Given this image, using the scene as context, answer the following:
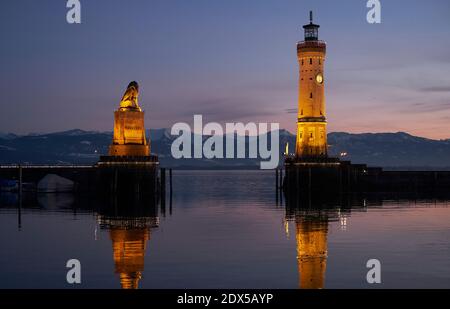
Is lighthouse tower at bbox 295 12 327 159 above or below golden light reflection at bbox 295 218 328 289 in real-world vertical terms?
above

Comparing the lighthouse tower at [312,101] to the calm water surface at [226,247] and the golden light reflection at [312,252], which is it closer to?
the calm water surface at [226,247]

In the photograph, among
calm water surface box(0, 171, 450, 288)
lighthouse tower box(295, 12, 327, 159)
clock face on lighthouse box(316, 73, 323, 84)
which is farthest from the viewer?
clock face on lighthouse box(316, 73, 323, 84)

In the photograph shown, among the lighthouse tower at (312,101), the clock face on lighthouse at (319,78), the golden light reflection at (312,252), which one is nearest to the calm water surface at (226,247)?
the golden light reflection at (312,252)

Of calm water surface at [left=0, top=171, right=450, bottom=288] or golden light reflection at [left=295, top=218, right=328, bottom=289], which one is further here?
calm water surface at [left=0, top=171, right=450, bottom=288]

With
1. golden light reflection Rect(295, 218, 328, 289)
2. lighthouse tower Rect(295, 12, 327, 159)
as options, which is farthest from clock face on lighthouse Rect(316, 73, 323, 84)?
golden light reflection Rect(295, 218, 328, 289)

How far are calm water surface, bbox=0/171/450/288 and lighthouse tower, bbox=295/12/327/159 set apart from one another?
2323 centimetres

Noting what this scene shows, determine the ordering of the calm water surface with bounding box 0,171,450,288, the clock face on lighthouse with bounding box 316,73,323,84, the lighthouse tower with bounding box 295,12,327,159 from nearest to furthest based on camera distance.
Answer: the calm water surface with bounding box 0,171,450,288 < the lighthouse tower with bounding box 295,12,327,159 < the clock face on lighthouse with bounding box 316,73,323,84

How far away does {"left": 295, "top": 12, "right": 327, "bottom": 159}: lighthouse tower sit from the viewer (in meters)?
92.3

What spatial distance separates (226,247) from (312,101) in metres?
52.7

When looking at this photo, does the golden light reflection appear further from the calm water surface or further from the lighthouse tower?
the lighthouse tower

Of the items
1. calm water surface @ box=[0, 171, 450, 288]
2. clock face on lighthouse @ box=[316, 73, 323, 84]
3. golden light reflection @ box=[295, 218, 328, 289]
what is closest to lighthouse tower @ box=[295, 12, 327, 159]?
clock face on lighthouse @ box=[316, 73, 323, 84]

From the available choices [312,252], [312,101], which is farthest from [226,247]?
[312,101]
